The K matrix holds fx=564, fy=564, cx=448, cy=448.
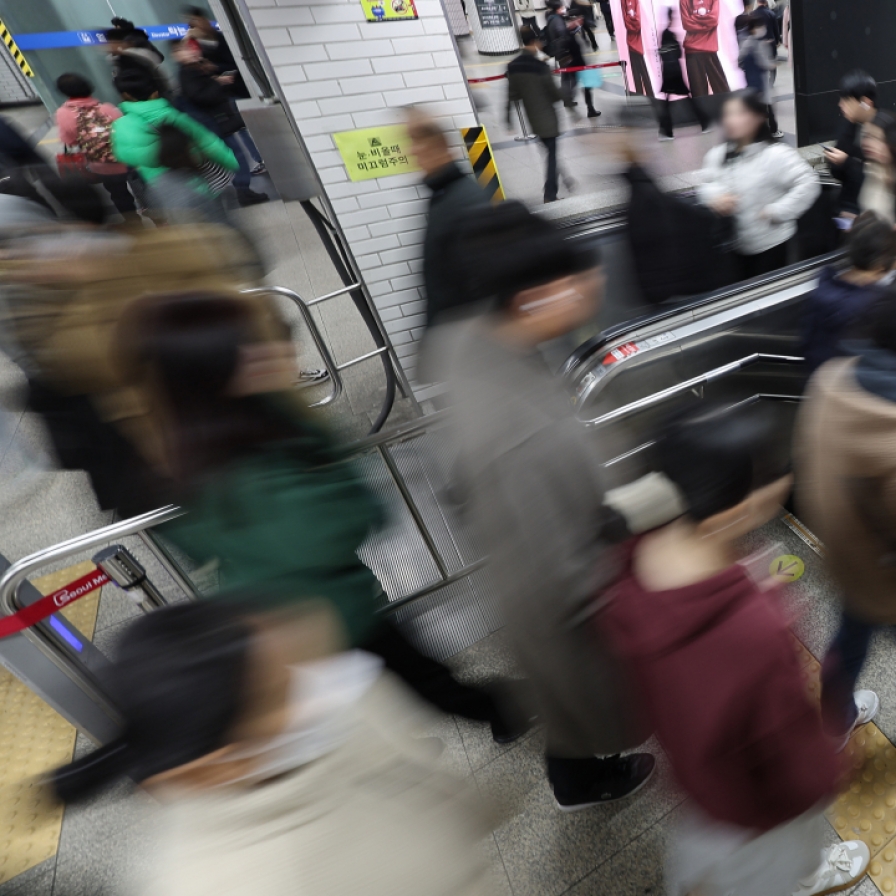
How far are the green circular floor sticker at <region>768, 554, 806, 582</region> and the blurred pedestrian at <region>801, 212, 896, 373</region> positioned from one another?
0.92m

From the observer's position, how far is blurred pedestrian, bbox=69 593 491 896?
80 cm

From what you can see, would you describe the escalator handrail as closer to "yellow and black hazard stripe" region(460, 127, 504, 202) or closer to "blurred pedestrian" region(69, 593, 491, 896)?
"yellow and black hazard stripe" region(460, 127, 504, 202)

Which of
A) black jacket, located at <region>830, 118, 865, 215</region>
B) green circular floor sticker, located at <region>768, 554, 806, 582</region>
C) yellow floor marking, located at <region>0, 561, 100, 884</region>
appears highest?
black jacket, located at <region>830, 118, 865, 215</region>

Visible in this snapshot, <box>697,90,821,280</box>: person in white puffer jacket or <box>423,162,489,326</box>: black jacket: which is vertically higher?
<box>423,162,489,326</box>: black jacket

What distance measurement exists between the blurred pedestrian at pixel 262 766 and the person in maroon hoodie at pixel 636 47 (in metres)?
7.59

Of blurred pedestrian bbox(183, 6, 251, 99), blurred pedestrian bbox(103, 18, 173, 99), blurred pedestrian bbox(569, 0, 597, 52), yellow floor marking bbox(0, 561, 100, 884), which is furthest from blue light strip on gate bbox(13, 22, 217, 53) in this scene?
yellow floor marking bbox(0, 561, 100, 884)

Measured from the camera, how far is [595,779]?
1880 millimetres

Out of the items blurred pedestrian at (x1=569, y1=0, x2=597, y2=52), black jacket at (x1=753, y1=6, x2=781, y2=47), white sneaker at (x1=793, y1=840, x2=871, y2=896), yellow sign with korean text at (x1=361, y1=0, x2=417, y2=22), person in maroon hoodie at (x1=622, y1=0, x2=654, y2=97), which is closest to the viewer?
white sneaker at (x1=793, y1=840, x2=871, y2=896)

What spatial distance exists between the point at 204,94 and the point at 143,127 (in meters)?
2.85

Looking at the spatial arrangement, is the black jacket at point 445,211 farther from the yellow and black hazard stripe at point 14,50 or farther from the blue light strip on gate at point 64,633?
the yellow and black hazard stripe at point 14,50

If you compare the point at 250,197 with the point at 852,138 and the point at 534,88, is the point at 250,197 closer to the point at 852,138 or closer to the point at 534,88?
the point at 534,88

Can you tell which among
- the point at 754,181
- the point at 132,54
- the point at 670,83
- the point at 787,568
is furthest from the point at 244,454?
the point at 670,83

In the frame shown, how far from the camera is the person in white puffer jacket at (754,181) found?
295 cm

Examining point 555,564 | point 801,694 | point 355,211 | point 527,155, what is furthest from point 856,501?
point 527,155
